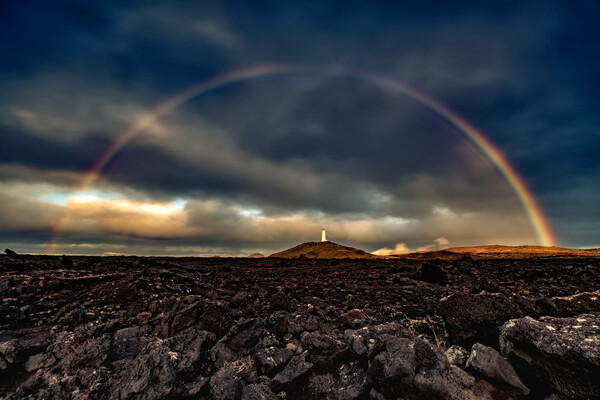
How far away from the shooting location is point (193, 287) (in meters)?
11.3

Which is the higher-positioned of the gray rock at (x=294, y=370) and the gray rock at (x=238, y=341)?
the gray rock at (x=238, y=341)

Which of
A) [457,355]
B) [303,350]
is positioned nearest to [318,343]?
[303,350]

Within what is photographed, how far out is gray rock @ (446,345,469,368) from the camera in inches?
240

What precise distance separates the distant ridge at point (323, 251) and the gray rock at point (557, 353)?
69.4 m

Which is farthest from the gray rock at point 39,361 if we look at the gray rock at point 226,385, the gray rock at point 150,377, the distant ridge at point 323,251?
the distant ridge at point 323,251

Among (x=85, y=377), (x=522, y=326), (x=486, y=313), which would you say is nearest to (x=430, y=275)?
(x=486, y=313)

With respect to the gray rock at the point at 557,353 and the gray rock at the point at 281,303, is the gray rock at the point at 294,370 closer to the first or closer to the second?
the gray rock at the point at 281,303

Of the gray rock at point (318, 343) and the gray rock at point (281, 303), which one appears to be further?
the gray rock at point (281, 303)

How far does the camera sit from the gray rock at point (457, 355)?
20.0 ft

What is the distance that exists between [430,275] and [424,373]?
961 centimetres

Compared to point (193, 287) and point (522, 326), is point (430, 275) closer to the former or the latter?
point (522, 326)

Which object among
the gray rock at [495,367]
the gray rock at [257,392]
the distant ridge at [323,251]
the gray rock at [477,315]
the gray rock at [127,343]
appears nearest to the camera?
the gray rock at [495,367]

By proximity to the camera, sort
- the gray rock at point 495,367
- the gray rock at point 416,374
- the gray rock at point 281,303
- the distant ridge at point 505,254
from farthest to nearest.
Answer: the distant ridge at point 505,254 < the gray rock at point 281,303 < the gray rock at point 495,367 < the gray rock at point 416,374

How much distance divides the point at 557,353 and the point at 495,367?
38.1 inches
